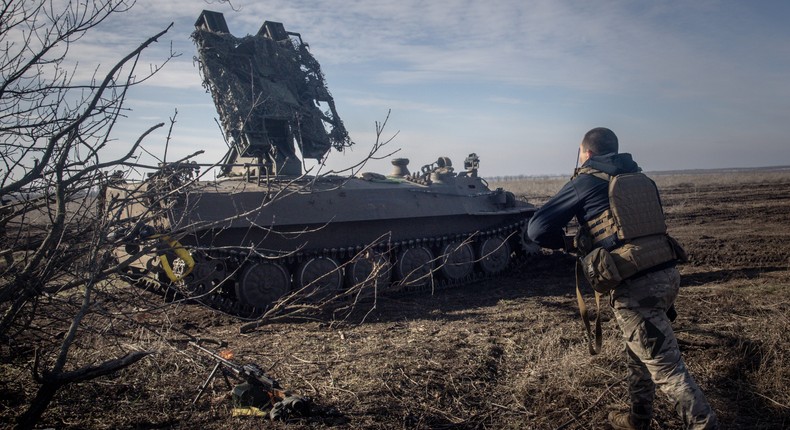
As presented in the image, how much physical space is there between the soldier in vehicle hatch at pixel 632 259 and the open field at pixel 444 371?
1.93ft

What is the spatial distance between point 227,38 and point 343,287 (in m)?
4.93

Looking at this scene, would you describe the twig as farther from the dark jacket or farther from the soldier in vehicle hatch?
the dark jacket

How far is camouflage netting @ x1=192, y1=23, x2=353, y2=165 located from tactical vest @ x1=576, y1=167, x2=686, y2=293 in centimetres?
711

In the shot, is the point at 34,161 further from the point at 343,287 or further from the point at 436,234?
the point at 436,234

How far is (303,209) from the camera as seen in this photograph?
383 inches

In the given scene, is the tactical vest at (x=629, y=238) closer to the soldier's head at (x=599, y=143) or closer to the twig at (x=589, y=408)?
the soldier's head at (x=599, y=143)

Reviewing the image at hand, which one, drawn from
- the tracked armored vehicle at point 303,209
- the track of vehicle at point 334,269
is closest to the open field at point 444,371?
the track of vehicle at point 334,269

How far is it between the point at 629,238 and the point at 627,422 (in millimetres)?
1278

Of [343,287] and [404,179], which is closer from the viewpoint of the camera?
[343,287]

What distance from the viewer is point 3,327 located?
4074 millimetres

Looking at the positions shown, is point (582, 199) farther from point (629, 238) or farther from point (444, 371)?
point (444, 371)

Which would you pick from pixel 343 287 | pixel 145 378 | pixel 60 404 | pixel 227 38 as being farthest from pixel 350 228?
pixel 60 404

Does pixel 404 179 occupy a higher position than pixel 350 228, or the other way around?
pixel 404 179

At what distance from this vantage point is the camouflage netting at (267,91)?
10.9 meters
